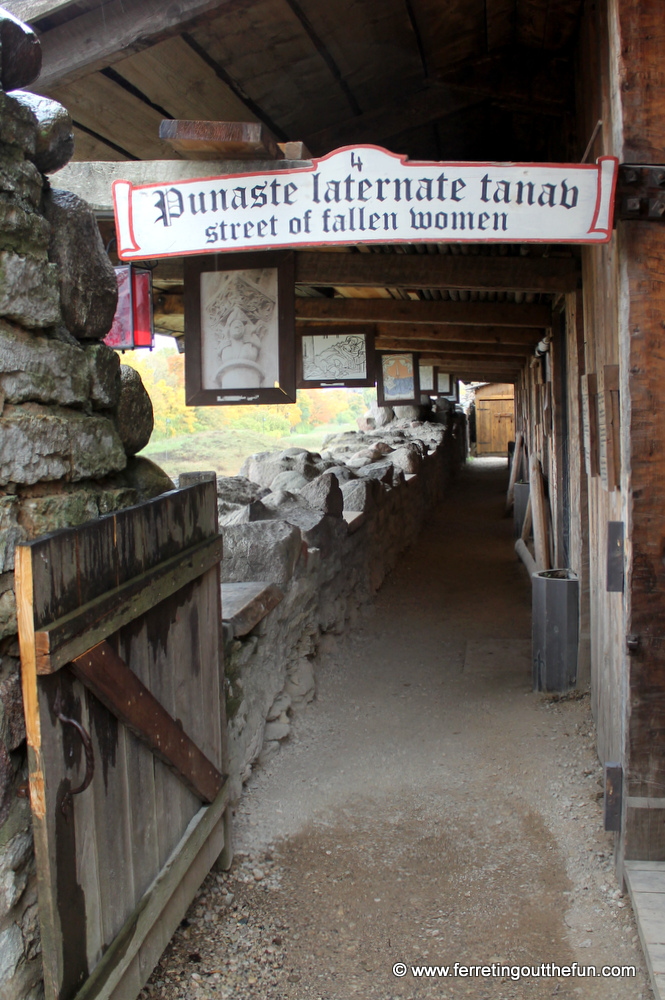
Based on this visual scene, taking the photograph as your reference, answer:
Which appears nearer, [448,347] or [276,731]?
[276,731]

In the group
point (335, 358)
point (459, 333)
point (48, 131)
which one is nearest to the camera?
point (48, 131)

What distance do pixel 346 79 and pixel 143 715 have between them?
4.04 meters

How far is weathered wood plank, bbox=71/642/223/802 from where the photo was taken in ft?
6.63

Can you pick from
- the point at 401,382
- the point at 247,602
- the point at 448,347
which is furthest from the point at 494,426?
the point at 247,602

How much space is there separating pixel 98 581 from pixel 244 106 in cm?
346

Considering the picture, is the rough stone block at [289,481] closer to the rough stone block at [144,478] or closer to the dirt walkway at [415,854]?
the dirt walkway at [415,854]

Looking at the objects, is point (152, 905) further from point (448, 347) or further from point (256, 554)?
point (448, 347)

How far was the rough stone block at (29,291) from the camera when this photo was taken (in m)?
2.01

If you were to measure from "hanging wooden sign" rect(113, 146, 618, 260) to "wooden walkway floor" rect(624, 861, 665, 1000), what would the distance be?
229 centimetres

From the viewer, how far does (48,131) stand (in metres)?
2.23

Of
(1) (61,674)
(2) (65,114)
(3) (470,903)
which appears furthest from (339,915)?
(2) (65,114)

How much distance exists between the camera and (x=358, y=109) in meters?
5.18

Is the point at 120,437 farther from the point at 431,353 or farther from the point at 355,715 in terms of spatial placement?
the point at 431,353

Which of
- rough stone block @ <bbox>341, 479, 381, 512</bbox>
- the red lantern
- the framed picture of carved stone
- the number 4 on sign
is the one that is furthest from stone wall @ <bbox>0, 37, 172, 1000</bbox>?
rough stone block @ <bbox>341, 479, 381, 512</bbox>
